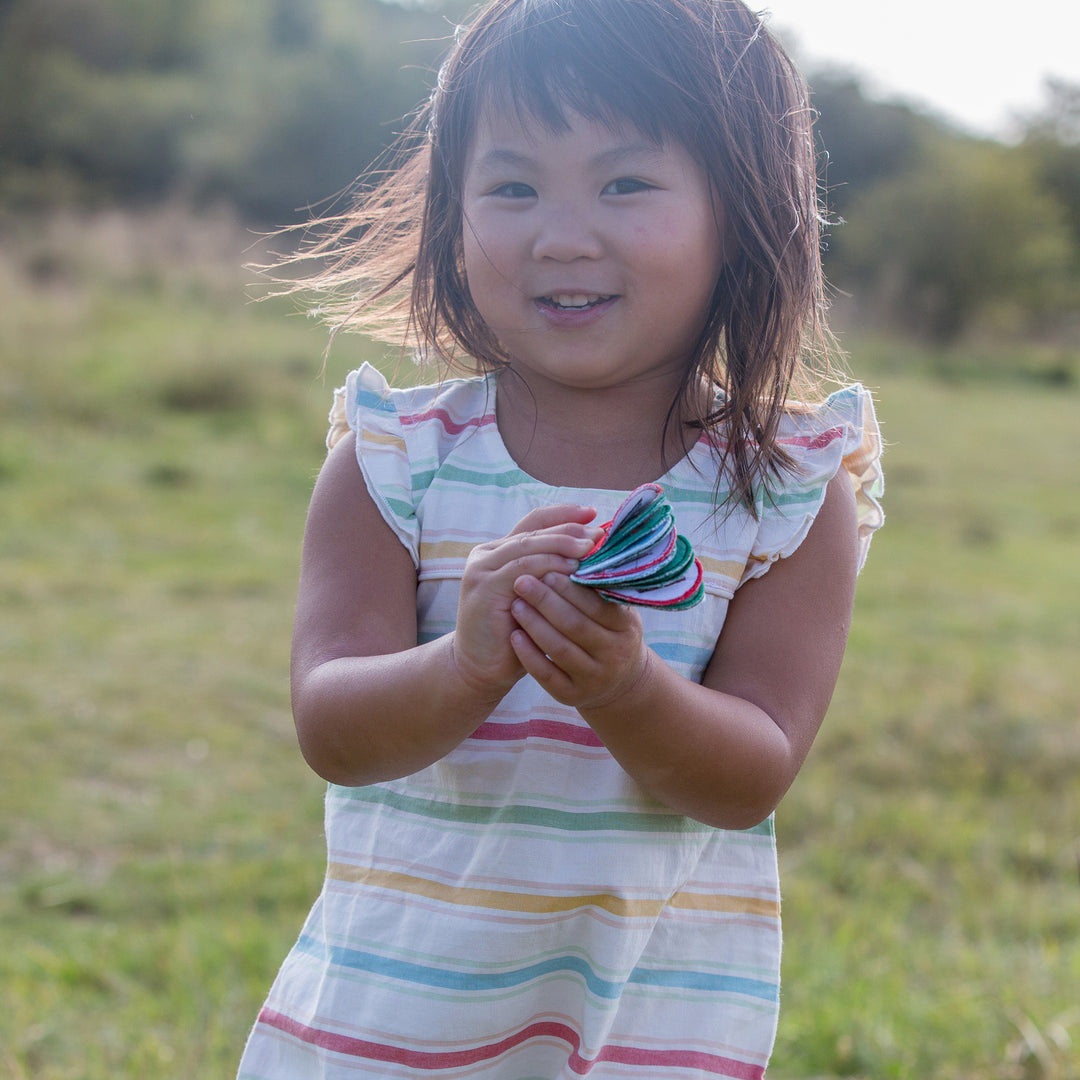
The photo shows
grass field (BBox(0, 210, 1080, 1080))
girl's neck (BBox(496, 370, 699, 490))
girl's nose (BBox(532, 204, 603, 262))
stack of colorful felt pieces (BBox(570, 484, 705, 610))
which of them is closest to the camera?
stack of colorful felt pieces (BBox(570, 484, 705, 610))

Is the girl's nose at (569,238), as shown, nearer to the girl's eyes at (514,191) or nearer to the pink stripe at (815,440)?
the girl's eyes at (514,191)

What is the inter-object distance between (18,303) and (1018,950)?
28.9ft

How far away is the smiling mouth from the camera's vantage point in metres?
1.22

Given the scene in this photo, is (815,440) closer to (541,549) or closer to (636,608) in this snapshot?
(636,608)

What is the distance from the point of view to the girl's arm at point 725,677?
988mm

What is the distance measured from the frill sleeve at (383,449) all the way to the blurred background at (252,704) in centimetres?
25

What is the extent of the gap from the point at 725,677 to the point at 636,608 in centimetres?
13

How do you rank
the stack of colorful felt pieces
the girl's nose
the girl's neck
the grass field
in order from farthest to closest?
1. the grass field
2. the girl's neck
3. the girl's nose
4. the stack of colorful felt pieces

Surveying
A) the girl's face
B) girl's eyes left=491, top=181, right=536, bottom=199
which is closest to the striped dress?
the girl's face

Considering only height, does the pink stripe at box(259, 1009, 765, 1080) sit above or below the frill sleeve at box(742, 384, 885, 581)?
below

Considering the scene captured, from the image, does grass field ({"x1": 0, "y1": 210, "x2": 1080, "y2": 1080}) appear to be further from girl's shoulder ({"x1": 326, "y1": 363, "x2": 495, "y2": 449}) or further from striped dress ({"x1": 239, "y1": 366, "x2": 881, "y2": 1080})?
girl's shoulder ({"x1": 326, "y1": 363, "x2": 495, "y2": 449})

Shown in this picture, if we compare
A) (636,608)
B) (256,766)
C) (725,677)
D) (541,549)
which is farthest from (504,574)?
(256,766)

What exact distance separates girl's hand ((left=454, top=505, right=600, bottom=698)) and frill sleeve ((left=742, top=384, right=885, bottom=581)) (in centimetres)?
31

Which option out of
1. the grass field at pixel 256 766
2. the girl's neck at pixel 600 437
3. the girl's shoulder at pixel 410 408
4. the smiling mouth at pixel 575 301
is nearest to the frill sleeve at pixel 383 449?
the girl's shoulder at pixel 410 408
